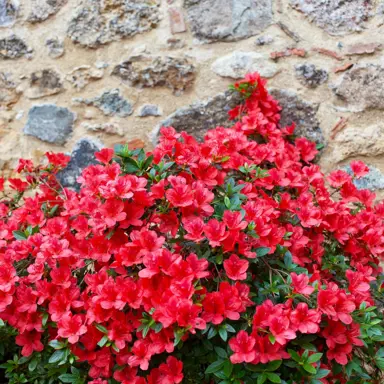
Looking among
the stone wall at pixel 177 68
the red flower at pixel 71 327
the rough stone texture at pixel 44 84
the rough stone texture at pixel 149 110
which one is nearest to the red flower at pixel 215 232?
the red flower at pixel 71 327

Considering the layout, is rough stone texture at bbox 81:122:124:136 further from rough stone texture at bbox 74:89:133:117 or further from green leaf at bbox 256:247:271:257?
green leaf at bbox 256:247:271:257

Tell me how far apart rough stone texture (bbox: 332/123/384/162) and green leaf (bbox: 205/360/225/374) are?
1192mm

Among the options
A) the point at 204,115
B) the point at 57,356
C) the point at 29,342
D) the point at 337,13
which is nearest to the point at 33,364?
the point at 29,342

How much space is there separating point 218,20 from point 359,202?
1092 millimetres

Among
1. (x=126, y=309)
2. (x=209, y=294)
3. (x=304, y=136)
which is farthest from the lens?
(x=304, y=136)

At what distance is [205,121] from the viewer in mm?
2336

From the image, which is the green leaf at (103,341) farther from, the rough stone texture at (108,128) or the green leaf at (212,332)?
the rough stone texture at (108,128)

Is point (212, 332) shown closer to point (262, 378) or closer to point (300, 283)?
point (262, 378)

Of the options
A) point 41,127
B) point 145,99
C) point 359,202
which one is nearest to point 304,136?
point 359,202

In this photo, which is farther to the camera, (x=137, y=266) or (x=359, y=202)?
(x=359, y=202)

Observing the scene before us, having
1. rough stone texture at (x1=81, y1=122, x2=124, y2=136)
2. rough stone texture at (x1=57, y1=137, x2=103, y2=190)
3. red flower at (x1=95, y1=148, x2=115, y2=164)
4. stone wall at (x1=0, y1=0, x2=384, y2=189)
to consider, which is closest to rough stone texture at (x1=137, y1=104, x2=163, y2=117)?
stone wall at (x1=0, y1=0, x2=384, y2=189)

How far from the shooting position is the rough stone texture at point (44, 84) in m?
2.50

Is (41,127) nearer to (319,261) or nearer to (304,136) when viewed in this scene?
(304,136)

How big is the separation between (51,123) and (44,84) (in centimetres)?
22
